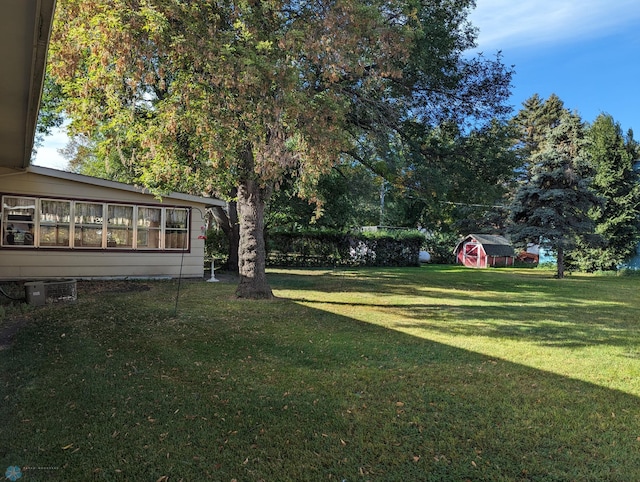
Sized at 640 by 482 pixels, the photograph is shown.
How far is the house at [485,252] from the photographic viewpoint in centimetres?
2920

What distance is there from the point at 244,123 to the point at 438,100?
5.39 meters

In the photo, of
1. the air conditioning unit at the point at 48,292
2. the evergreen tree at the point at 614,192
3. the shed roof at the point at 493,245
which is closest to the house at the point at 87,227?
the air conditioning unit at the point at 48,292

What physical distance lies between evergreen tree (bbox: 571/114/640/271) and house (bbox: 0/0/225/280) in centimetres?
1775

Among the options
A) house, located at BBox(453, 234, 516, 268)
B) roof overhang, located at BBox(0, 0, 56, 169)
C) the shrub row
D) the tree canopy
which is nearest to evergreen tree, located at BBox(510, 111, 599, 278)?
the shrub row

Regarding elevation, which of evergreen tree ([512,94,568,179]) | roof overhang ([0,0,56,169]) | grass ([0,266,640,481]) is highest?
evergreen tree ([512,94,568,179])

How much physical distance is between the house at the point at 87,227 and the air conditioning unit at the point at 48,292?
2.31 m

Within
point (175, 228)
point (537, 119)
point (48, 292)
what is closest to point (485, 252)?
point (175, 228)

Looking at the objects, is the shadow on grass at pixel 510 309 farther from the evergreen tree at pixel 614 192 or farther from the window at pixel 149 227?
the evergreen tree at pixel 614 192

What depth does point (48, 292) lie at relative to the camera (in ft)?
27.5

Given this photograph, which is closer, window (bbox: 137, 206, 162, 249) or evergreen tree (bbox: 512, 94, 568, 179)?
window (bbox: 137, 206, 162, 249)

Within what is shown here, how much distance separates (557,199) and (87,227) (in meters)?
17.7

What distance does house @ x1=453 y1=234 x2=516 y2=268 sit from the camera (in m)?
29.2

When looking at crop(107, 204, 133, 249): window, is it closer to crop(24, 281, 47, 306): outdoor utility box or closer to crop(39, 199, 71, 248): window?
crop(39, 199, 71, 248): window

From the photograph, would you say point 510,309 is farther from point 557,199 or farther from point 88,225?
point 88,225
